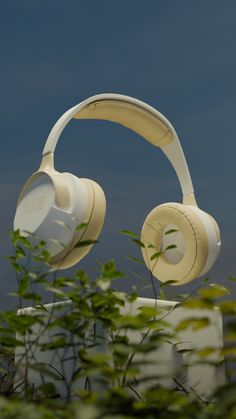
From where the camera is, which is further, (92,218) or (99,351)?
(92,218)

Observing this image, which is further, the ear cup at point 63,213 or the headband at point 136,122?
the headband at point 136,122

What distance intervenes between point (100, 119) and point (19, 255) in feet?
5.19

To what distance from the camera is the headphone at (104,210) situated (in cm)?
310

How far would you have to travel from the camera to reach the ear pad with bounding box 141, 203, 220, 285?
3.75 meters

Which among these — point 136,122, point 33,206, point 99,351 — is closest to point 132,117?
point 136,122

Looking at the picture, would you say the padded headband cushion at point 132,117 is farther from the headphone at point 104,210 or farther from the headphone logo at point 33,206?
the headphone logo at point 33,206

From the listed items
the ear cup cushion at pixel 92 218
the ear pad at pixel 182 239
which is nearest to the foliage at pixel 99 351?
the ear cup cushion at pixel 92 218

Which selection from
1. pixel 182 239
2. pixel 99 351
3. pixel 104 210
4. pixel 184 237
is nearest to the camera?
pixel 99 351

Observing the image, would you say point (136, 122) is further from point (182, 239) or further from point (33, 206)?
point (33, 206)

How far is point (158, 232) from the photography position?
400 cm

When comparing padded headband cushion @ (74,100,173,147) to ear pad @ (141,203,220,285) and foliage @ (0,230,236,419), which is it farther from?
foliage @ (0,230,236,419)

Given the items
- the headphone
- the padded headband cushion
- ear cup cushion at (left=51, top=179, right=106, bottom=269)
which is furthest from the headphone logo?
the padded headband cushion

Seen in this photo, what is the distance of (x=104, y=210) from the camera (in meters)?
3.22

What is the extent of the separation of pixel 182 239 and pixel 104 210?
815mm
